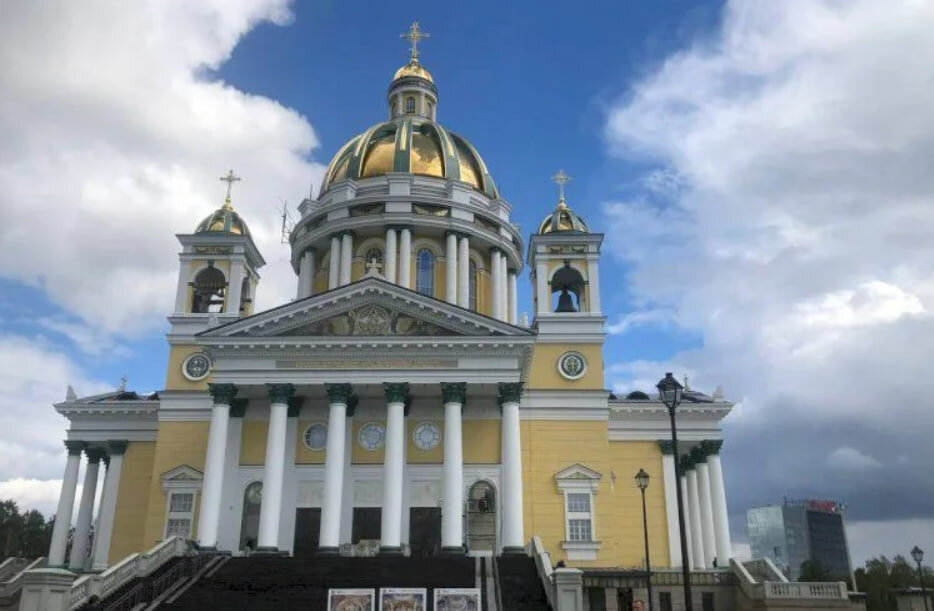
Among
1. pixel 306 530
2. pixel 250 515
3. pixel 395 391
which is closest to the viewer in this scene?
pixel 395 391

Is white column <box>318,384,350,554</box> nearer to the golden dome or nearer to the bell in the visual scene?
the bell

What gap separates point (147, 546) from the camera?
33.7 metres

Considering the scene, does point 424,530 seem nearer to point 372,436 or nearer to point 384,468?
point 384,468

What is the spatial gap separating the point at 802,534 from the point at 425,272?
5571 inches

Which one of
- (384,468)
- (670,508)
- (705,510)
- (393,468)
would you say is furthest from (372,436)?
(705,510)

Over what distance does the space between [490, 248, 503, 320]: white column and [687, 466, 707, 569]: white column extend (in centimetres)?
1192

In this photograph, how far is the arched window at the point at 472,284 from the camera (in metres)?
44.3

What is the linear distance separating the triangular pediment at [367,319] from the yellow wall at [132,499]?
1055cm

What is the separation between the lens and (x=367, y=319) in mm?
31828

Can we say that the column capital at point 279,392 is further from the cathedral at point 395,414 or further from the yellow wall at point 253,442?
the yellow wall at point 253,442

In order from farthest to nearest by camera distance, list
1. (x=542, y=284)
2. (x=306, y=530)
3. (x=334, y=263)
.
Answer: (x=334, y=263) < (x=542, y=284) < (x=306, y=530)

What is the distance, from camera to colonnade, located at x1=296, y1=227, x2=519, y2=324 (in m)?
42.7

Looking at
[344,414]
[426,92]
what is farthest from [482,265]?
[344,414]

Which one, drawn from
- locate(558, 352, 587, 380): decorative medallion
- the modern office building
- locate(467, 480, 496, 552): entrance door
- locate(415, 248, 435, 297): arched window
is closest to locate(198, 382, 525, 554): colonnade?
locate(467, 480, 496, 552): entrance door
